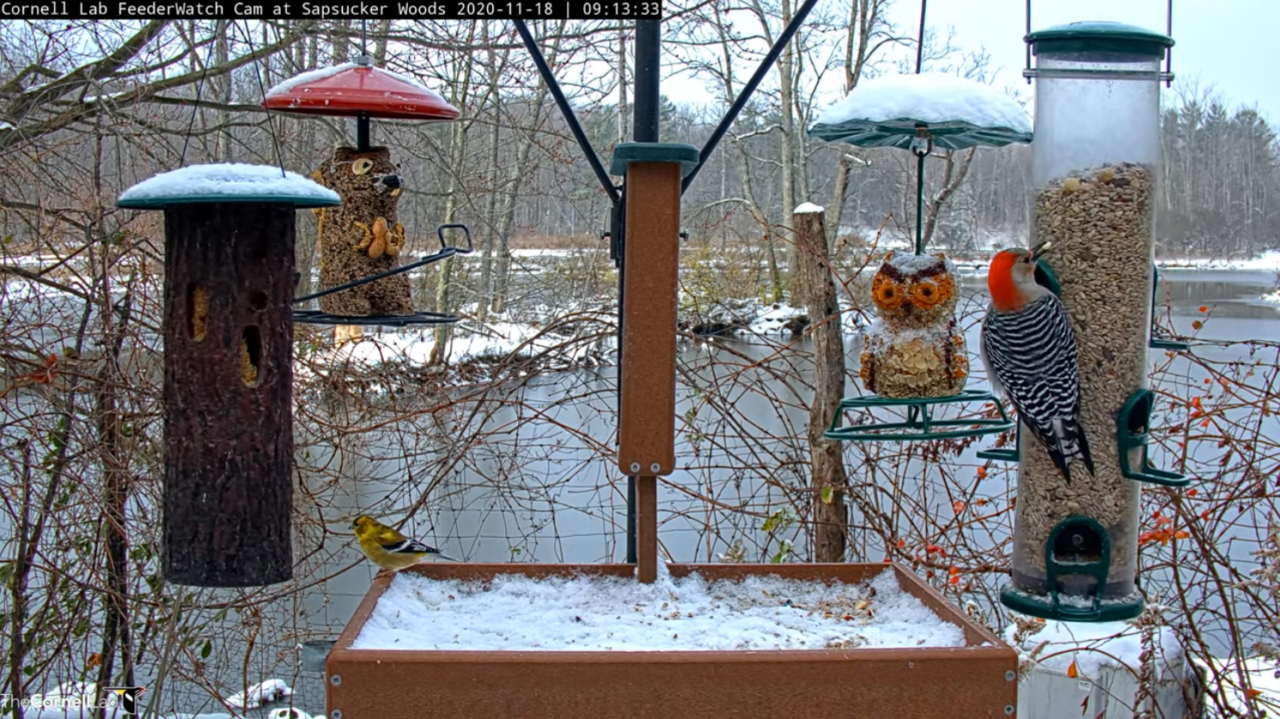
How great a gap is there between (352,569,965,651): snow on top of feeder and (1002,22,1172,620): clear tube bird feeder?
1.64 ft

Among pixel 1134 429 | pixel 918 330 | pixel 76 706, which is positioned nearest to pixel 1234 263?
pixel 1134 429

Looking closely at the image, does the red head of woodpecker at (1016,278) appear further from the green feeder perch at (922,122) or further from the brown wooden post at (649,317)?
the brown wooden post at (649,317)

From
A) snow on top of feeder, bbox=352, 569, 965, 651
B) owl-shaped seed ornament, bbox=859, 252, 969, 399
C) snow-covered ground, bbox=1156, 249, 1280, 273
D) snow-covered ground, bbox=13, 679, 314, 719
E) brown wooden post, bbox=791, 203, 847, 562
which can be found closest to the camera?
snow on top of feeder, bbox=352, 569, 965, 651

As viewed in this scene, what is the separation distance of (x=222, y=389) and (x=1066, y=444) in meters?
1.68

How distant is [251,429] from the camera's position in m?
2.03

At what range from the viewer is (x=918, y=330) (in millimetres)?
2324

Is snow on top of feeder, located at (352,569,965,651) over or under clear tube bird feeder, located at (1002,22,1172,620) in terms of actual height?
under

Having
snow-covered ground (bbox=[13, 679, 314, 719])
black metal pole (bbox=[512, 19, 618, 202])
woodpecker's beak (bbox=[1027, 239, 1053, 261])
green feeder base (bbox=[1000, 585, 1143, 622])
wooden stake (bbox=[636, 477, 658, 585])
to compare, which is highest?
black metal pole (bbox=[512, 19, 618, 202])

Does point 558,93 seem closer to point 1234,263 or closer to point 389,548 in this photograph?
point 389,548

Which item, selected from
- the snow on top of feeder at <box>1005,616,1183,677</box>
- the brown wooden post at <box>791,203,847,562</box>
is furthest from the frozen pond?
the snow on top of feeder at <box>1005,616,1183,677</box>

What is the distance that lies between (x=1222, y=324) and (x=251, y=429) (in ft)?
28.1

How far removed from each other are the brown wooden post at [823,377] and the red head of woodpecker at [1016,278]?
1193 mm

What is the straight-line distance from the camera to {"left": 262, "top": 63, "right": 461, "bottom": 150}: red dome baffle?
2363mm

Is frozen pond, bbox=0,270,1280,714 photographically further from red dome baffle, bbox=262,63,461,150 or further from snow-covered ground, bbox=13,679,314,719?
red dome baffle, bbox=262,63,461,150
